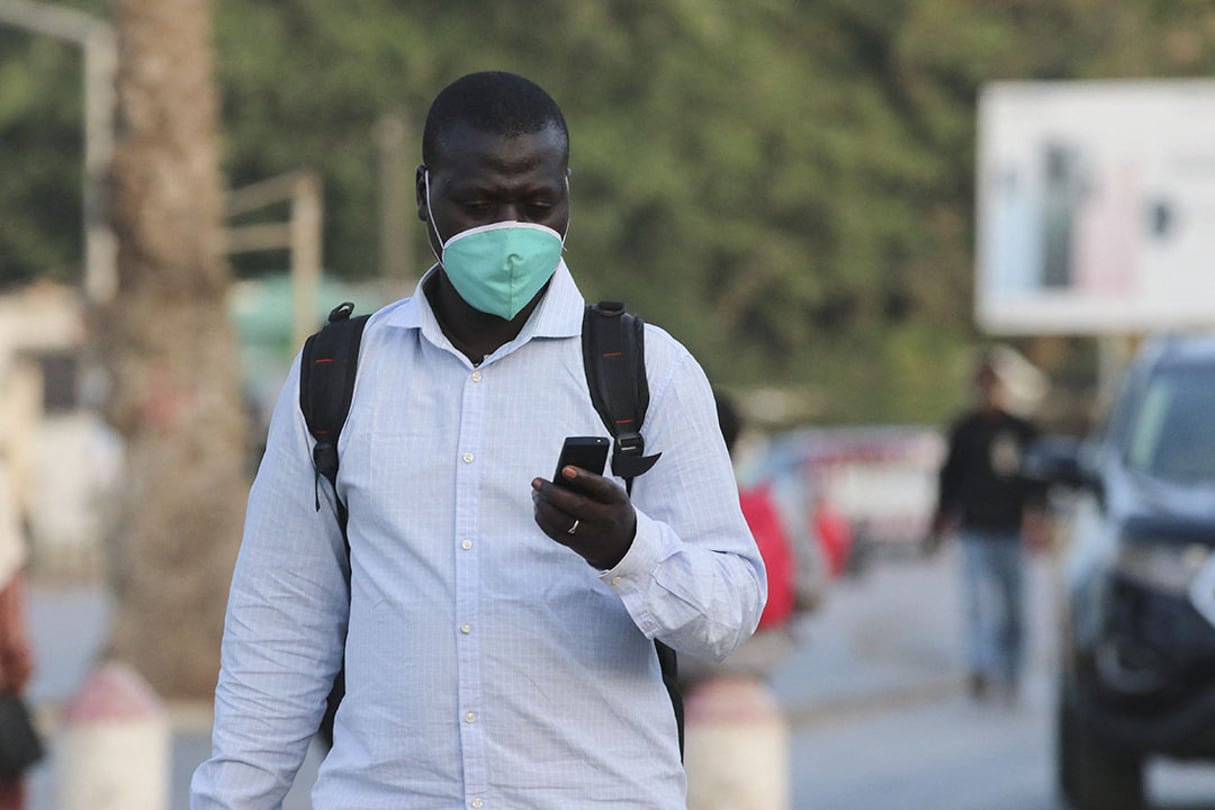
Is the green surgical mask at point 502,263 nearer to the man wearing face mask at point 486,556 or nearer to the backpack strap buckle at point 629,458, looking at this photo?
the man wearing face mask at point 486,556

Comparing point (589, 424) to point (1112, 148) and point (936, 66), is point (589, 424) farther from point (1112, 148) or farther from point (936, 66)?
point (936, 66)

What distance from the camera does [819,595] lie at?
9.64 m

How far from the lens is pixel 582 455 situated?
3.00 meters

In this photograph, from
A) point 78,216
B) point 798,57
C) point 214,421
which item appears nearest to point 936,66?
point 798,57

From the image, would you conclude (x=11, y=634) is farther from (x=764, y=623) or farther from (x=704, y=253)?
(x=704, y=253)

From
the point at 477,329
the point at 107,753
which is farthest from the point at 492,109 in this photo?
the point at 107,753

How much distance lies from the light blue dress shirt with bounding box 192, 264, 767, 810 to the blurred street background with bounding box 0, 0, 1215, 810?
3.38 meters

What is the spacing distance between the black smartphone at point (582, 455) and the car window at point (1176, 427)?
725 cm

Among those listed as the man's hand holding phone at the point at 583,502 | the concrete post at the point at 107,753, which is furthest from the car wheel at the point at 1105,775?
the man's hand holding phone at the point at 583,502

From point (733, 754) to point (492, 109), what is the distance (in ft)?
12.9

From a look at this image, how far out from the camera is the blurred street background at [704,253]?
1479 cm

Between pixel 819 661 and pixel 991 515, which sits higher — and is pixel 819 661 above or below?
below

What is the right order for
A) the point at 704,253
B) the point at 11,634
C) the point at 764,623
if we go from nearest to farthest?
the point at 11,634 → the point at 764,623 → the point at 704,253

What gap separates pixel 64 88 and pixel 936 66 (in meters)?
19.2
